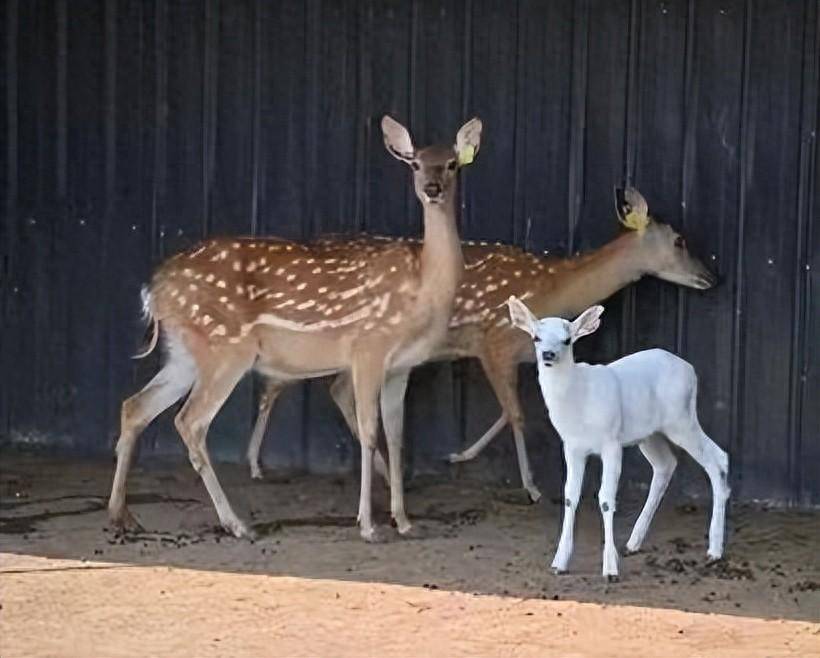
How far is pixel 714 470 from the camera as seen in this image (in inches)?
264

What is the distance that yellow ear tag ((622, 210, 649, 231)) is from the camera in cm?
799

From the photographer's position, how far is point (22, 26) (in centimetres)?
912

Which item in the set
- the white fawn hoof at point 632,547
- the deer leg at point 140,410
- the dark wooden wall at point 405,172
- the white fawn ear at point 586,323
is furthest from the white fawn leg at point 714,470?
the deer leg at point 140,410

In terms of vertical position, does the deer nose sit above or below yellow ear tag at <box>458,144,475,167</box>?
below

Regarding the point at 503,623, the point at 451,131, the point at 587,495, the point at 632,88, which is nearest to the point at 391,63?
the point at 451,131

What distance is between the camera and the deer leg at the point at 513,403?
805 cm

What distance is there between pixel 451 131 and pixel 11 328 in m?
2.68

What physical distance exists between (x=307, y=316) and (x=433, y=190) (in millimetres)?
791

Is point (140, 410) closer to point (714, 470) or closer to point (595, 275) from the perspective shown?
point (595, 275)

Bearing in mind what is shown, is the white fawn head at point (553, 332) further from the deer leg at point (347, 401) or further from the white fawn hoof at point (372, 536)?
the deer leg at point (347, 401)

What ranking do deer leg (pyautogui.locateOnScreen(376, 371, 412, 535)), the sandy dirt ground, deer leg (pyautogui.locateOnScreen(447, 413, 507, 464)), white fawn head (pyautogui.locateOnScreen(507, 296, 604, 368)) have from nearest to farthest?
the sandy dirt ground → white fawn head (pyautogui.locateOnScreen(507, 296, 604, 368)) → deer leg (pyautogui.locateOnScreen(376, 371, 412, 535)) → deer leg (pyautogui.locateOnScreen(447, 413, 507, 464))

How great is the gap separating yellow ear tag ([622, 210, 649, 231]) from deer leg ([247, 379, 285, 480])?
6.22 feet

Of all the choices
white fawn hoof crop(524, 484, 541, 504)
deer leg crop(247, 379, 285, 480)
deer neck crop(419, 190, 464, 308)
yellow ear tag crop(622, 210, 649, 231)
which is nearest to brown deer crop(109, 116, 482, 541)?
deer neck crop(419, 190, 464, 308)

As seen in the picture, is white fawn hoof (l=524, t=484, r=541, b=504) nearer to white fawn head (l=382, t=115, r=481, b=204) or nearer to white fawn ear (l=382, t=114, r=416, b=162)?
white fawn head (l=382, t=115, r=481, b=204)
